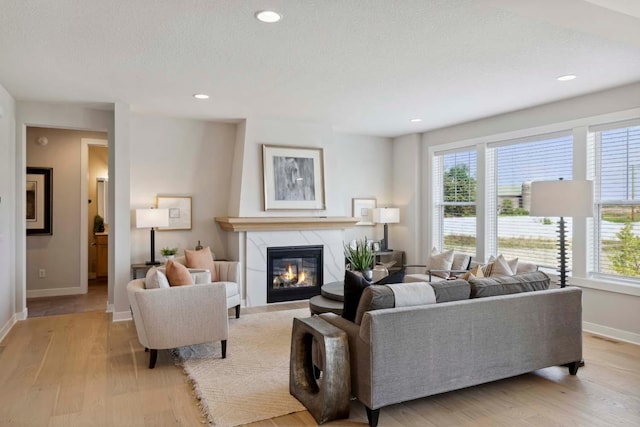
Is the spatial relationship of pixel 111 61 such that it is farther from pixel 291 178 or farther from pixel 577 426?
pixel 577 426

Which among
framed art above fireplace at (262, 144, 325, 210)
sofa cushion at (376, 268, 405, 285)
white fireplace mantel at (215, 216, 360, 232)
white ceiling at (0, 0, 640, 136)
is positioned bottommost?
sofa cushion at (376, 268, 405, 285)

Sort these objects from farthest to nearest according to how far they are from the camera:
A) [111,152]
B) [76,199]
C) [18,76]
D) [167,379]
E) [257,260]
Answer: [76,199] < [257,260] < [111,152] < [18,76] < [167,379]

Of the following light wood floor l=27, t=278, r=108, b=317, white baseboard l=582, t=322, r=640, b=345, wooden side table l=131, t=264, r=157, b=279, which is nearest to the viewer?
white baseboard l=582, t=322, r=640, b=345

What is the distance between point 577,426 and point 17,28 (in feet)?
14.3

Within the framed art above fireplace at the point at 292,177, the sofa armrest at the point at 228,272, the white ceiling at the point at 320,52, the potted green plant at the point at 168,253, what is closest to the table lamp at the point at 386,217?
the framed art above fireplace at the point at 292,177

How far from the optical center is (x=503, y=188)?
5645 millimetres

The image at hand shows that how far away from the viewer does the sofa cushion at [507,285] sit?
10.0ft

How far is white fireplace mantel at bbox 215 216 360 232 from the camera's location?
5676 mm

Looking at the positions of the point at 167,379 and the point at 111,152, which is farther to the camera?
the point at 111,152

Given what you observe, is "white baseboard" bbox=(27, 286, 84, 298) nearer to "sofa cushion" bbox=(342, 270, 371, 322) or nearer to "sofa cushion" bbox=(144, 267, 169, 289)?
"sofa cushion" bbox=(144, 267, 169, 289)

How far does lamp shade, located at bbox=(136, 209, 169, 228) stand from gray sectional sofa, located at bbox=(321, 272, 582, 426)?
9.95 feet

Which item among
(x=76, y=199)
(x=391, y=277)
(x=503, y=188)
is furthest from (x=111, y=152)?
(x=503, y=188)

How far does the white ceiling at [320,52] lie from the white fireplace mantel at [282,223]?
146 cm

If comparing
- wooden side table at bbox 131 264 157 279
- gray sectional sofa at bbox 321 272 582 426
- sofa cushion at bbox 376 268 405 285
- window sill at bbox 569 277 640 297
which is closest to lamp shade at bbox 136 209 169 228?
wooden side table at bbox 131 264 157 279
